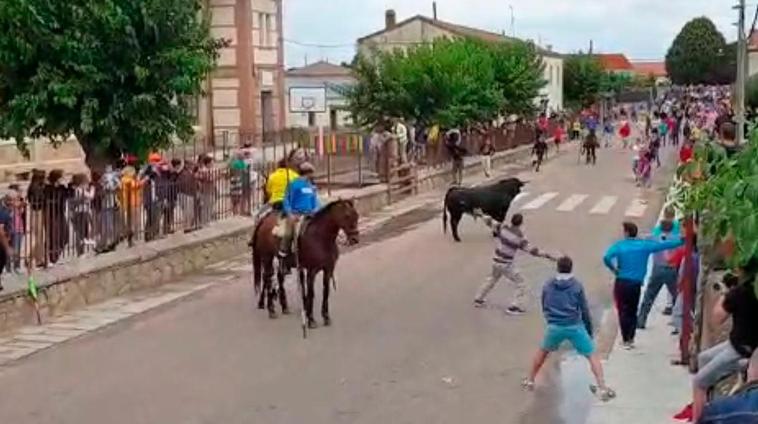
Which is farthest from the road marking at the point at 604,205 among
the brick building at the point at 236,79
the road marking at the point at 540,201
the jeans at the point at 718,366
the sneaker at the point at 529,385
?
the jeans at the point at 718,366

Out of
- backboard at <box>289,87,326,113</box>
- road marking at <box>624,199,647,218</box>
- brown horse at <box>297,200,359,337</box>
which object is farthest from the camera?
backboard at <box>289,87,326,113</box>

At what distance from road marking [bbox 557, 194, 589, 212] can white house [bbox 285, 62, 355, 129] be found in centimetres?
921

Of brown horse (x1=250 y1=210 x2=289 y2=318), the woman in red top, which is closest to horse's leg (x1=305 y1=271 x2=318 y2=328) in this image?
brown horse (x1=250 y1=210 x2=289 y2=318)

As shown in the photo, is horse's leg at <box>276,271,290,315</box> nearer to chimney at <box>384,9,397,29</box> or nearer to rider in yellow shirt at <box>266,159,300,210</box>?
rider in yellow shirt at <box>266,159,300,210</box>

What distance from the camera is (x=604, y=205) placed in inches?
1335

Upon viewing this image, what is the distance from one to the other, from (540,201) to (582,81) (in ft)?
198

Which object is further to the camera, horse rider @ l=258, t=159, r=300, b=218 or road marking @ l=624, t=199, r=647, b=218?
road marking @ l=624, t=199, r=647, b=218

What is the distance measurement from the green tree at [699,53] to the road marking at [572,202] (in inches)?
4209

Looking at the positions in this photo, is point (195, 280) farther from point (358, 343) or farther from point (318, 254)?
point (358, 343)

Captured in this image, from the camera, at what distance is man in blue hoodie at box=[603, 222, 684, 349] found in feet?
47.8

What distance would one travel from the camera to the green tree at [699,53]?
460 feet

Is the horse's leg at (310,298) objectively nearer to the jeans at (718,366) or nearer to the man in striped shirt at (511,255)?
the man in striped shirt at (511,255)

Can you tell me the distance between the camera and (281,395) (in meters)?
12.6

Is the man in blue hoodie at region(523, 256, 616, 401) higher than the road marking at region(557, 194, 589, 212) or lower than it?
higher
